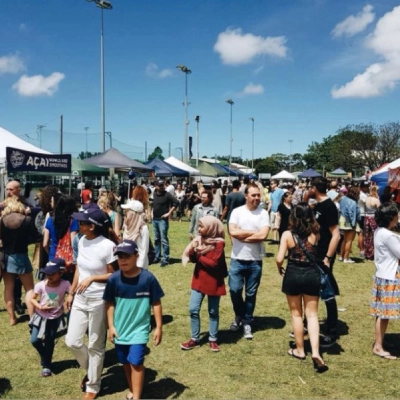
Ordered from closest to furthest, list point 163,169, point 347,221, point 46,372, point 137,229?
point 46,372
point 137,229
point 347,221
point 163,169

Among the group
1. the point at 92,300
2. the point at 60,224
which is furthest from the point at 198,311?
the point at 60,224

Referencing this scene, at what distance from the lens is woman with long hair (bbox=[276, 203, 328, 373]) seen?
3959 mm

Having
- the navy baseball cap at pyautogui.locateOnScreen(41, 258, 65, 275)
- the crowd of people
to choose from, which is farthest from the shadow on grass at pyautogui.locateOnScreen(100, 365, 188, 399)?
the navy baseball cap at pyautogui.locateOnScreen(41, 258, 65, 275)

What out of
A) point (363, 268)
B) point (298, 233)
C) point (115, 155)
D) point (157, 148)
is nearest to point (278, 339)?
point (298, 233)

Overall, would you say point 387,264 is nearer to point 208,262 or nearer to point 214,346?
point 208,262

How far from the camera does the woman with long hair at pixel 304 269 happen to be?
396 centimetres

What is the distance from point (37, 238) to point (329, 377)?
3959 mm

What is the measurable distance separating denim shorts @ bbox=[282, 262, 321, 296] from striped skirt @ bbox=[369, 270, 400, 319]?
75 cm

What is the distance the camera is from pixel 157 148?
36.1 metres

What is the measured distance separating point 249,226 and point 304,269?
38.4 inches

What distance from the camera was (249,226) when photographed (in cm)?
475

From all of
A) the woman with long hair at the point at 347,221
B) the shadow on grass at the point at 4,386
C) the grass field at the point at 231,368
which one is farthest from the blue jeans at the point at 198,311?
the woman with long hair at the point at 347,221

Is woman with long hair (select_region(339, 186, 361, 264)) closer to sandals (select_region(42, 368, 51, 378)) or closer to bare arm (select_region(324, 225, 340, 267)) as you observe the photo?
bare arm (select_region(324, 225, 340, 267))

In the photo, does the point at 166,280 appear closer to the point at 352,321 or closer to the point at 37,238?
the point at 37,238
